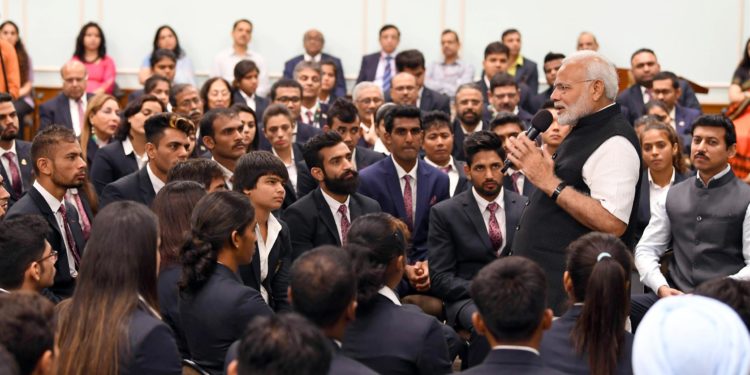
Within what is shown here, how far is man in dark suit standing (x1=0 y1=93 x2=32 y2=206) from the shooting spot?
593cm

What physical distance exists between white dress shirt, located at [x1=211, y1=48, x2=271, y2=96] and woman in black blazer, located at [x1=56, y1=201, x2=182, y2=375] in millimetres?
7347

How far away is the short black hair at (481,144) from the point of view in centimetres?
522

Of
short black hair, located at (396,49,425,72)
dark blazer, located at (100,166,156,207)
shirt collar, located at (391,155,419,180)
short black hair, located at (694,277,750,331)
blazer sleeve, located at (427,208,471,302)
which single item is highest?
short black hair, located at (694,277,750,331)

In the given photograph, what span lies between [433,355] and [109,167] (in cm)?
340

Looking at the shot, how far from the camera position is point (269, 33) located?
10.8 metres

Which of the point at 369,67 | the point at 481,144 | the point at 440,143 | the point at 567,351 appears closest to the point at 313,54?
the point at 369,67

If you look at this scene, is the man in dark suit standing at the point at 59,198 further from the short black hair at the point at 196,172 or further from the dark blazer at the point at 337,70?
the dark blazer at the point at 337,70

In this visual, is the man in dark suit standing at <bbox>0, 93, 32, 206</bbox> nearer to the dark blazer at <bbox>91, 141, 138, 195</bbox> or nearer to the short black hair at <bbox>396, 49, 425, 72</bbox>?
the dark blazer at <bbox>91, 141, 138, 195</bbox>

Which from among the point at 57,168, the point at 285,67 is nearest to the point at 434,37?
the point at 285,67

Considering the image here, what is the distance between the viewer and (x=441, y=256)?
5.02 m

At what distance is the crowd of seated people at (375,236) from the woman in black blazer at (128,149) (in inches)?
0.4

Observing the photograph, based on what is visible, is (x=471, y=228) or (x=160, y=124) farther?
(x=160, y=124)

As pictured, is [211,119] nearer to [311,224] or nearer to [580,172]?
[311,224]

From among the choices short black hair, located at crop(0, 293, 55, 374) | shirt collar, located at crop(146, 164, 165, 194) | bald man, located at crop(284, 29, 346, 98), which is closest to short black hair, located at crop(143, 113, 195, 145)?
shirt collar, located at crop(146, 164, 165, 194)
